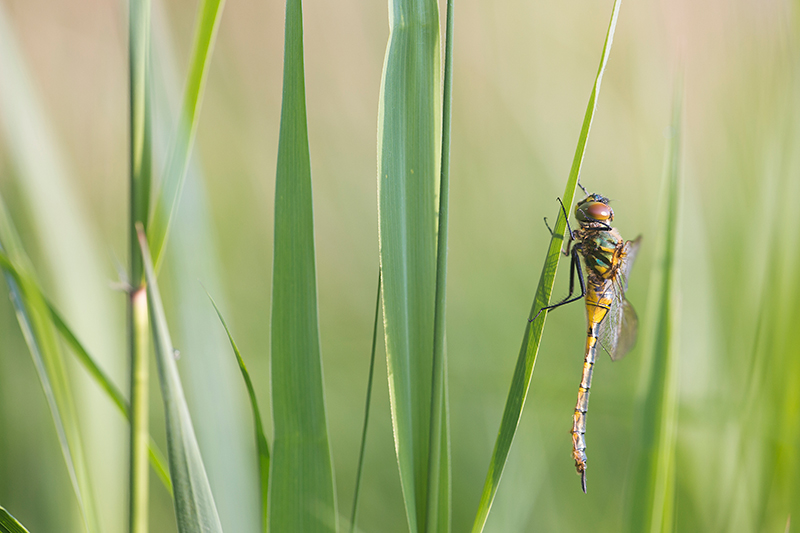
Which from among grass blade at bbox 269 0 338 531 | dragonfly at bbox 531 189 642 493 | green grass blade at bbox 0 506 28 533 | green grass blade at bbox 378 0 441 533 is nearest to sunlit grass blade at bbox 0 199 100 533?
green grass blade at bbox 0 506 28 533

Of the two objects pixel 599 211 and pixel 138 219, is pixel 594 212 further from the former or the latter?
pixel 138 219

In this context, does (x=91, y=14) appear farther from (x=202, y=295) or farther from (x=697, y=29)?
(x=697, y=29)

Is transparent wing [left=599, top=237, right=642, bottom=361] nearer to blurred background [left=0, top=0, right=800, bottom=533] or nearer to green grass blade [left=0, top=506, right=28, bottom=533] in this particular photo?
→ blurred background [left=0, top=0, right=800, bottom=533]

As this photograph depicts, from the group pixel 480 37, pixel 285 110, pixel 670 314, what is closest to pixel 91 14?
pixel 480 37

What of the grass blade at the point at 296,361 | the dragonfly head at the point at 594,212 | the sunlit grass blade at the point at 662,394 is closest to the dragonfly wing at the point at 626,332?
the dragonfly head at the point at 594,212

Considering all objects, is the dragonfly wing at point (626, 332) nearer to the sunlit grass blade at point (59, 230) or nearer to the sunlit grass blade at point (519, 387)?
the sunlit grass blade at point (519, 387)
